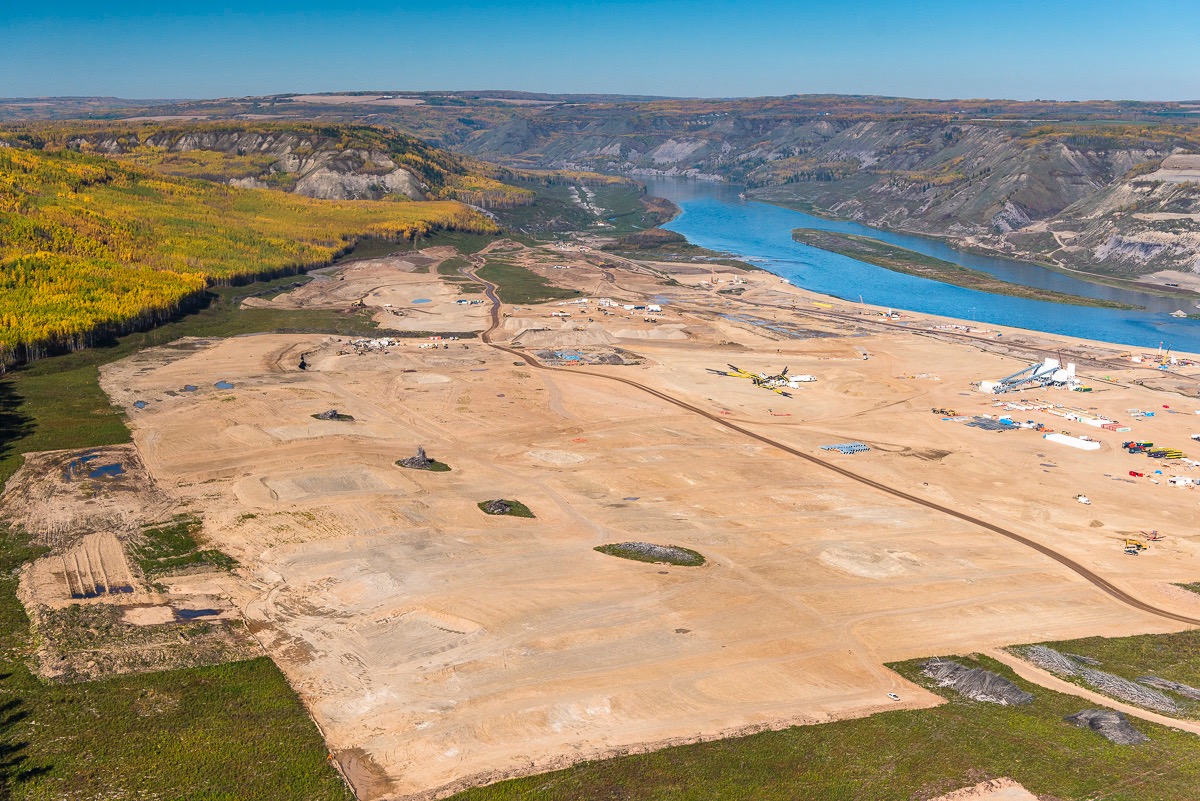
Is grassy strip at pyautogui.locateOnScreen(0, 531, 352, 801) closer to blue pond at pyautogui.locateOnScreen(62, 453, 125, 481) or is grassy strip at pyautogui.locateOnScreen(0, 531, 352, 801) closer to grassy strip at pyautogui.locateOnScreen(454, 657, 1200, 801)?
grassy strip at pyautogui.locateOnScreen(454, 657, 1200, 801)

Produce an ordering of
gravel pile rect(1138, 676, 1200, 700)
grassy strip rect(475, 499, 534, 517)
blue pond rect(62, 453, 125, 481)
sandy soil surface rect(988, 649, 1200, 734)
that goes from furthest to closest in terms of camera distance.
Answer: blue pond rect(62, 453, 125, 481) < grassy strip rect(475, 499, 534, 517) < gravel pile rect(1138, 676, 1200, 700) < sandy soil surface rect(988, 649, 1200, 734)

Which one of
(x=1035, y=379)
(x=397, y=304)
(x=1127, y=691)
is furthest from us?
(x=397, y=304)

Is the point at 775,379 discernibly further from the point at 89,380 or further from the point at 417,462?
the point at 89,380

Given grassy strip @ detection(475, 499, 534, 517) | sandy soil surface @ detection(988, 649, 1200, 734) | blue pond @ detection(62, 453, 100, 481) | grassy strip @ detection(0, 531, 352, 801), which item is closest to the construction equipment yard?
blue pond @ detection(62, 453, 100, 481)

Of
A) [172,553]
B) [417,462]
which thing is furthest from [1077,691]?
[172,553]

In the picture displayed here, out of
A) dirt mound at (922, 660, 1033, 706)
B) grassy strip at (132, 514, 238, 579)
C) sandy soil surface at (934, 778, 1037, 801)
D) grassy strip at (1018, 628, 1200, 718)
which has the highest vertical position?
grassy strip at (132, 514, 238, 579)

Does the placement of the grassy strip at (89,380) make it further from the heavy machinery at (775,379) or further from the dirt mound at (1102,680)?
the dirt mound at (1102,680)

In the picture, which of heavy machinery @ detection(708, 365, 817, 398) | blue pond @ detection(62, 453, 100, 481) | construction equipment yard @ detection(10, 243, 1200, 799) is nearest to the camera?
construction equipment yard @ detection(10, 243, 1200, 799)
